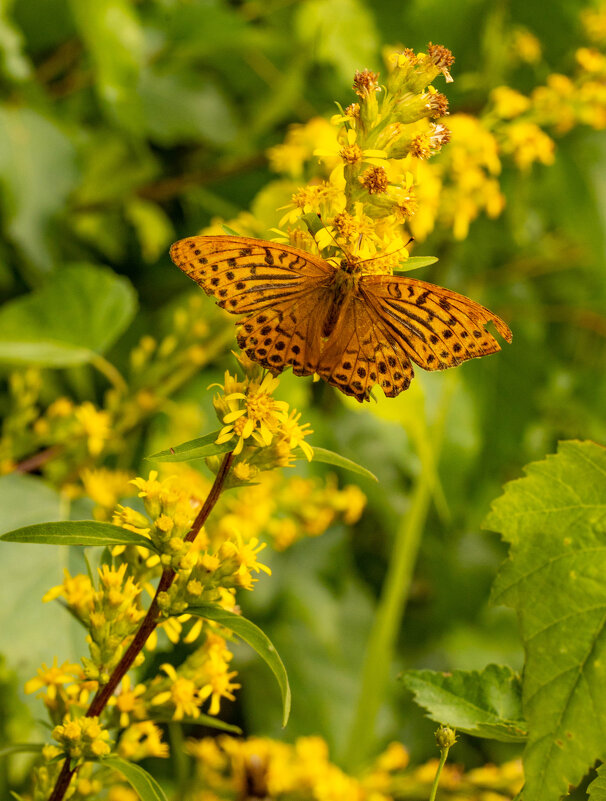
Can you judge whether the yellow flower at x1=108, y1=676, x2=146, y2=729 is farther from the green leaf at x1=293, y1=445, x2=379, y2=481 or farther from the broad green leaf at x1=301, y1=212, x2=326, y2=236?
the broad green leaf at x1=301, y1=212, x2=326, y2=236

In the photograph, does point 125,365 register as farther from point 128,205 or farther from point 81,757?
point 81,757

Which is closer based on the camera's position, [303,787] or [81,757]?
[81,757]

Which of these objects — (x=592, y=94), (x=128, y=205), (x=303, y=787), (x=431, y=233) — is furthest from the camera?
(x=128, y=205)

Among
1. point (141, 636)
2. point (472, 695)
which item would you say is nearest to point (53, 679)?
point (141, 636)

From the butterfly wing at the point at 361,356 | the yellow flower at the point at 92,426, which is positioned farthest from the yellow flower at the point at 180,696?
the yellow flower at the point at 92,426

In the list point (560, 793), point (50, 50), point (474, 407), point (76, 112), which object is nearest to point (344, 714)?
point (474, 407)

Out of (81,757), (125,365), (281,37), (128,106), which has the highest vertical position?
(281,37)
